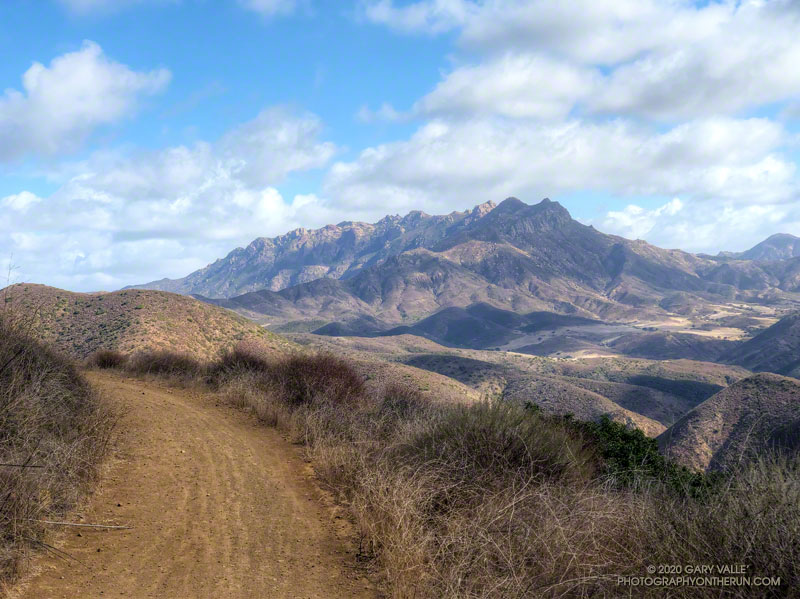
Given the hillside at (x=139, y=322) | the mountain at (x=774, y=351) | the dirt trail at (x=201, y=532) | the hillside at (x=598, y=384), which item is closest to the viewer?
the dirt trail at (x=201, y=532)

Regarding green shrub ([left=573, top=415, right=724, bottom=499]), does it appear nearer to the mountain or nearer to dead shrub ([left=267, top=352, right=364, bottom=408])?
dead shrub ([left=267, top=352, right=364, bottom=408])

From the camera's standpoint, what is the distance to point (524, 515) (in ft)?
19.8

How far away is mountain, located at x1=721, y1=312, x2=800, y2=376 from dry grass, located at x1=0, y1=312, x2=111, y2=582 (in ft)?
545

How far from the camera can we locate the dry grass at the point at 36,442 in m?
4.98

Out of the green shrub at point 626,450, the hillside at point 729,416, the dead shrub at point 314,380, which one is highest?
the dead shrub at point 314,380

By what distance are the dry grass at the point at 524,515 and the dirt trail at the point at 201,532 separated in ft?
1.99

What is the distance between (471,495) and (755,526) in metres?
3.15

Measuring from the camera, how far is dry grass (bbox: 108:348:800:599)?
4691 mm

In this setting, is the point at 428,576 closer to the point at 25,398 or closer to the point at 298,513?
the point at 298,513

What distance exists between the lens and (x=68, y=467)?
6.57 metres

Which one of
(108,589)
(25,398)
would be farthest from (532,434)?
(25,398)

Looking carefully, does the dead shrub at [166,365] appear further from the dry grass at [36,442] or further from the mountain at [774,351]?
the mountain at [774,351]

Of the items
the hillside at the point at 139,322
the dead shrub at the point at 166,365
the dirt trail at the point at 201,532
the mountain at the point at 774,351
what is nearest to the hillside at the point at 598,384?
the hillside at the point at 139,322

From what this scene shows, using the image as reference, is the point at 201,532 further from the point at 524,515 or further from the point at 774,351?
the point at 774,351
